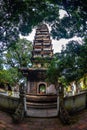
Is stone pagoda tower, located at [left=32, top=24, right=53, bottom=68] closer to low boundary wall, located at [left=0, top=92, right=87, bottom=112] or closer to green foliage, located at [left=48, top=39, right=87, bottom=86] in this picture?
low boundary wall, located at [left=0, top=92, right=87, bottom=112]

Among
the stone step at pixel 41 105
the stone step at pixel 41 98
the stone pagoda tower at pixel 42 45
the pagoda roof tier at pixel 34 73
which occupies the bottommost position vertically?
the stone step at pixel 41 105

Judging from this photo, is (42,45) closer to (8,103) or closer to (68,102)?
(8,103)

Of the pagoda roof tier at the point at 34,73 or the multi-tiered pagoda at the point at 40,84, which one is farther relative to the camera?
the pagoda roof tier at the point at 34,73

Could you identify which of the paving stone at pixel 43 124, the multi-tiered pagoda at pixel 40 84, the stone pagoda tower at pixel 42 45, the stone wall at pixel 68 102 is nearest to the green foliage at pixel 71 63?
the multi-tiered pagoda at pixel 40 84

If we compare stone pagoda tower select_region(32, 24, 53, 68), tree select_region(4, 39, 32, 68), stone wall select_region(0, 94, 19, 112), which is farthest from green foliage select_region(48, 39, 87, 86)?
tree select_region(4, 39, 32, 68)

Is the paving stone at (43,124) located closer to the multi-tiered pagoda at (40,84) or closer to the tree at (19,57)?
the multi-tiered pagoda at (40,84)

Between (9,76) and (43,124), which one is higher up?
(43,124)

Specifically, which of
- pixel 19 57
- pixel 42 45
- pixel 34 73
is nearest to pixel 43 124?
pixel 34 73

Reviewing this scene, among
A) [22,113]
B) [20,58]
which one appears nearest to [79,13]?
[22,113]

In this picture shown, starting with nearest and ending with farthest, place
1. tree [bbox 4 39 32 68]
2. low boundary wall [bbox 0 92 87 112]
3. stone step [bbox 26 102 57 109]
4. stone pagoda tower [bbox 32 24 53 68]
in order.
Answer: low boundary wall [bbox 0 92 87 112], stone step [bbox 26 102 57 109], stone pagoda tower [bbox 32 24 53 68], tree [bbox 4 39 32 68]

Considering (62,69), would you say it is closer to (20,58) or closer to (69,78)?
(69,78)

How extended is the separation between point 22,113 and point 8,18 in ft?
24.6

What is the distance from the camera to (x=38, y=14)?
11.5m

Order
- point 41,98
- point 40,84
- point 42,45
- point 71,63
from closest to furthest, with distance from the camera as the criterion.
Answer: point 71,63, point 41,98, point 40,84, point 42,45
